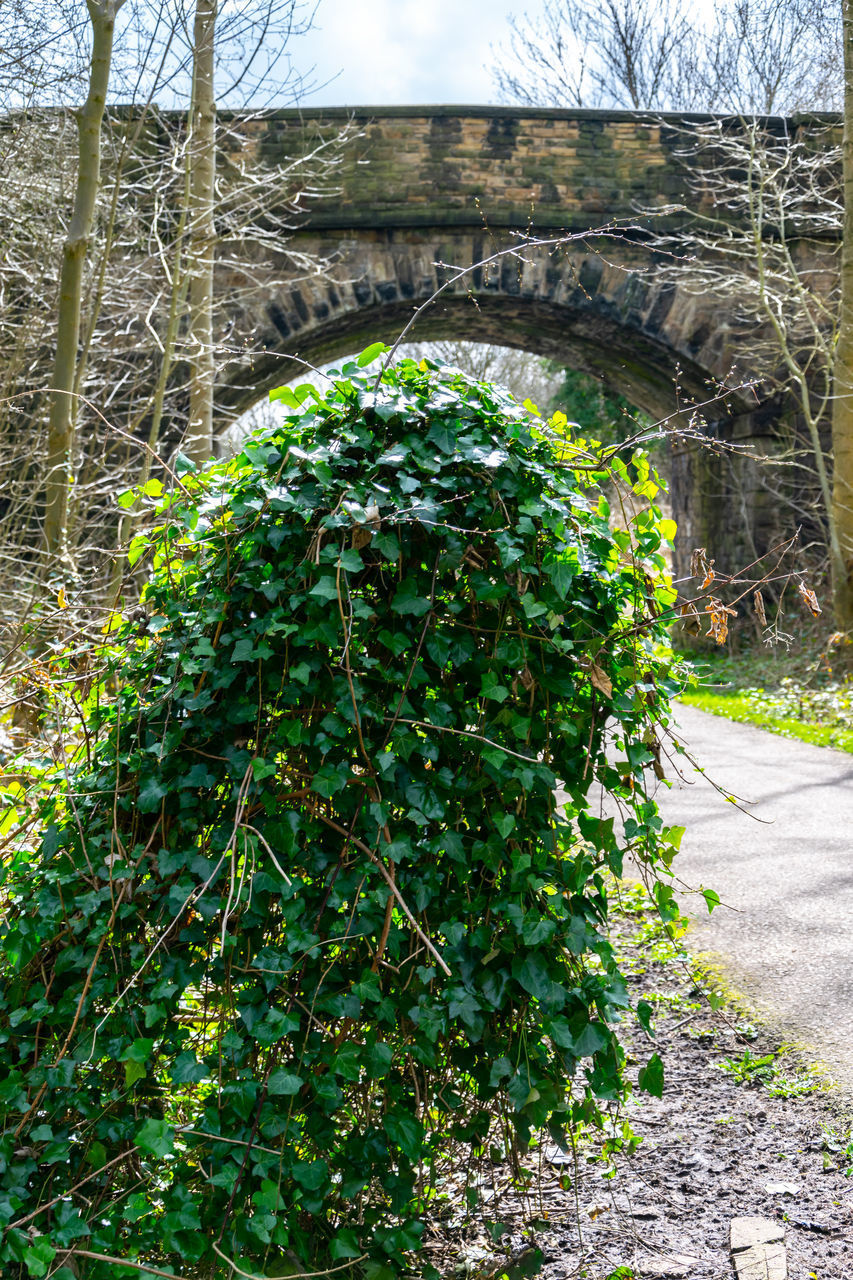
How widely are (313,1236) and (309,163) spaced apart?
1236cm

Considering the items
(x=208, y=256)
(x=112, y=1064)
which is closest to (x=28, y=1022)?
(x=112, y=1064)

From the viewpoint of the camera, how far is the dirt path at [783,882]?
3.18 m

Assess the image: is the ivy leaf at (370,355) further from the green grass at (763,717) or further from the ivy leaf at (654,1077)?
the green grass at (763,717)

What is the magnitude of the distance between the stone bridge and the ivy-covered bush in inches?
407

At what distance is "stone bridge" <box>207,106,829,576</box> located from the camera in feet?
40.4

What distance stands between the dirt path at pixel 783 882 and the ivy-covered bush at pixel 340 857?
2.29 feet

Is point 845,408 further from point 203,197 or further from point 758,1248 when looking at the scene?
point 758,1248

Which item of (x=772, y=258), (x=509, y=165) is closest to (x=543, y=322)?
(x=509, y=165)

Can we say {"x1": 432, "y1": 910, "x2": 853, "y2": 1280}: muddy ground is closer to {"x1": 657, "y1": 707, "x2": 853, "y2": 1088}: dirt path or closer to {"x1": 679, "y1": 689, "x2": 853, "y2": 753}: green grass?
{"x1": 657, "y1": 707, "x2": 853, "y2": 1088}: dirt path

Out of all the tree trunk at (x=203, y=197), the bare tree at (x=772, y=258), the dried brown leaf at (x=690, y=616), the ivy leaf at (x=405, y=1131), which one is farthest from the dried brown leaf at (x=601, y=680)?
the bare tree at (x=772, y=258)

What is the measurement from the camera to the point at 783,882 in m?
4.34

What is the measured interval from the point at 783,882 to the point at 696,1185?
7.05 feet

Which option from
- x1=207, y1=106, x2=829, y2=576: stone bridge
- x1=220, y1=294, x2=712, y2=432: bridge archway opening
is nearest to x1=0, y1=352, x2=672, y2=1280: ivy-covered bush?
x1=220, y1=294, x2=712, y2=432: bridge archway opening

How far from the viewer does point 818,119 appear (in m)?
13.1
